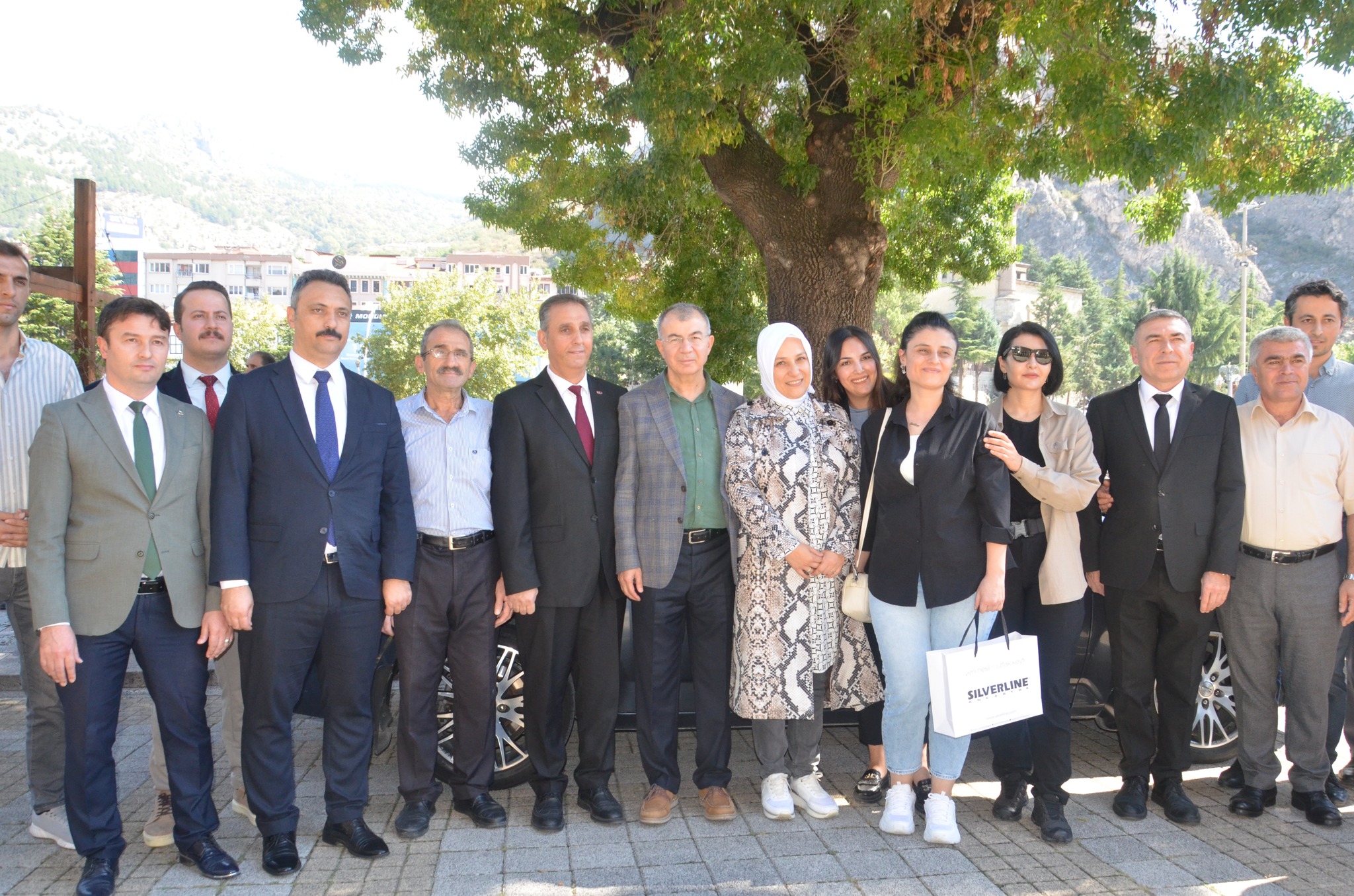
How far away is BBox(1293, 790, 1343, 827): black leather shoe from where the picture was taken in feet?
13.4

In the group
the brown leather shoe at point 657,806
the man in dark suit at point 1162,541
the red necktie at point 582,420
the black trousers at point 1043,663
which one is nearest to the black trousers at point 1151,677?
the man in dark suit at point 1162,541

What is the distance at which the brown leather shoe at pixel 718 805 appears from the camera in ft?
13.4

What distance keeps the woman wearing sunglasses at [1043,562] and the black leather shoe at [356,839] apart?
2671 millimetres

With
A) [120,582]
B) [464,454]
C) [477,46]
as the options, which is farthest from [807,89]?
[120,582]

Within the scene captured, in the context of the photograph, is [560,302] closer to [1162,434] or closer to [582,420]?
[582,420]

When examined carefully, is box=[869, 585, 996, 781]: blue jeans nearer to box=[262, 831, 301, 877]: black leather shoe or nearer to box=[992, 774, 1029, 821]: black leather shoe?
box=[992, 774, 1029, 821]: black leather shoe

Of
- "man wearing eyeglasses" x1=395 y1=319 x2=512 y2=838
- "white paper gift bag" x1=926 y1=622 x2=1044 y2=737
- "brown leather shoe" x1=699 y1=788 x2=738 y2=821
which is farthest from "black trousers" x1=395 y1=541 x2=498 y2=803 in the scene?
"white paper gift bag" x1=926 y1=622 x2=1044 y2=737

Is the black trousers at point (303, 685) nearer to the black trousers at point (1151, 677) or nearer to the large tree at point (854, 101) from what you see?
the black trousers at point (1151, 677)

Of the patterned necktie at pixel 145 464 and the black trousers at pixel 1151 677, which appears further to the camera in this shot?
the black trousers at pixel 1151 677

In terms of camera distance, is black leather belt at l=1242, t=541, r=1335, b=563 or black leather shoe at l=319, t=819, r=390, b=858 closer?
black leather shoe at l=319, t=819, r=390, b=858

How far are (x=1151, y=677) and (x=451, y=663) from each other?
3.21m

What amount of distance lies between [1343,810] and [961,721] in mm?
2136

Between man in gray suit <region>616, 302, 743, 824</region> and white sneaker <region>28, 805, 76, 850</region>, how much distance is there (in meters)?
2.38

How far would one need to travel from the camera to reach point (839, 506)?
4168mm
